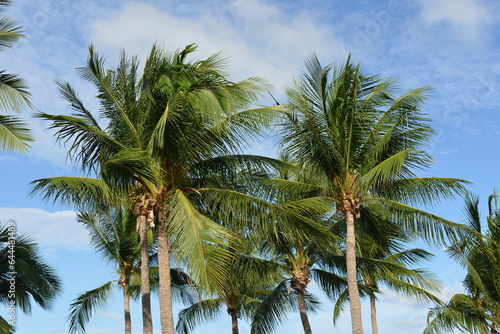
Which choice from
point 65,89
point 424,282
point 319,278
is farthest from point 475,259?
point 65,89

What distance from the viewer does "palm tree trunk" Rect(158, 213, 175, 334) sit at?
13.2 meters

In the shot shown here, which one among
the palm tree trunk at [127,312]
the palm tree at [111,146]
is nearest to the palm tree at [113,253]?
the palm tree trunk at [127,312]

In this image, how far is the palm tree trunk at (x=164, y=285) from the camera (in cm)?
1323

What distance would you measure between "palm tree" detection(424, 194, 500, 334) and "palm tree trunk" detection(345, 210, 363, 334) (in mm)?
3224

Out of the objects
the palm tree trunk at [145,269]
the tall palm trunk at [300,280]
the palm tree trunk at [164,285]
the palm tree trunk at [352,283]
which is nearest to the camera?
the palm tree trunk at [164,285]

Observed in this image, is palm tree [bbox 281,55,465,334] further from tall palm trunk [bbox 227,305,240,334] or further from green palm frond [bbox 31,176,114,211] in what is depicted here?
tall palm trunk [bbox 227,305,240,334]

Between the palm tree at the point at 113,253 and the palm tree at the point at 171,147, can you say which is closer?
the palm tree at the point at 171,147

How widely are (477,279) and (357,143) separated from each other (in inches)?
262

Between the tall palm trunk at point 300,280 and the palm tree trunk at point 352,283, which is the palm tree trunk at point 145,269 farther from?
the tall palm trunk at point 300,280

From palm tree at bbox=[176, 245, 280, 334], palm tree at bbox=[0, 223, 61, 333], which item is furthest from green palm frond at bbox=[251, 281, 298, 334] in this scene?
palm tree at bbox=[0, 223, 61, 333]

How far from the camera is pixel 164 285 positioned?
1344 cm

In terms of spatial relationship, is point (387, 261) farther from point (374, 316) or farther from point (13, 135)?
point (13, 135)

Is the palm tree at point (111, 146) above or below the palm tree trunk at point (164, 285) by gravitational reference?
above

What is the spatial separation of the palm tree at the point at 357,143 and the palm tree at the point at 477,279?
190 centimetres
